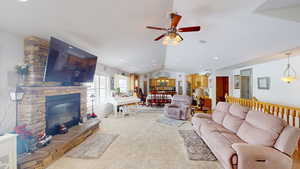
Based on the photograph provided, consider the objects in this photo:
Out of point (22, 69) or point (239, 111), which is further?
point (239, 111)

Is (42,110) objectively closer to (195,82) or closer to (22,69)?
(22,69)

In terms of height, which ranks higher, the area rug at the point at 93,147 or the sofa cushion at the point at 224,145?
the sofa cushion at the point at 224,145

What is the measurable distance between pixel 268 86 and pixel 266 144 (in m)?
4.40

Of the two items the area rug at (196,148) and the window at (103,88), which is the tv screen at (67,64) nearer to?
the window at (103,88)

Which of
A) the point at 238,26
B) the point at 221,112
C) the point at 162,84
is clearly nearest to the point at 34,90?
the point at 238,26

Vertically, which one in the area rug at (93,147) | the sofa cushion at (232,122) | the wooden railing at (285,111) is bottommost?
the area rug at (93,147)

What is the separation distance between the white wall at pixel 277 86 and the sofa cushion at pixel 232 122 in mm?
2881

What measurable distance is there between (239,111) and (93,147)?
11.3ft

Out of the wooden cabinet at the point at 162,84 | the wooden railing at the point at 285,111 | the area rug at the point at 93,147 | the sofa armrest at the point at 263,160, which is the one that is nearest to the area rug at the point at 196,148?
the sofa armrest at the point at 263,160

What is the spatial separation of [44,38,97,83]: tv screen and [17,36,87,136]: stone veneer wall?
33cm

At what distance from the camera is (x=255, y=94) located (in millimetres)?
5871

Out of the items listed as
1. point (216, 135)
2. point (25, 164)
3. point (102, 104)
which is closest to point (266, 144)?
point (216, 135)

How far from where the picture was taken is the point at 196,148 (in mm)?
2879

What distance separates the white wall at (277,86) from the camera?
4121mm
